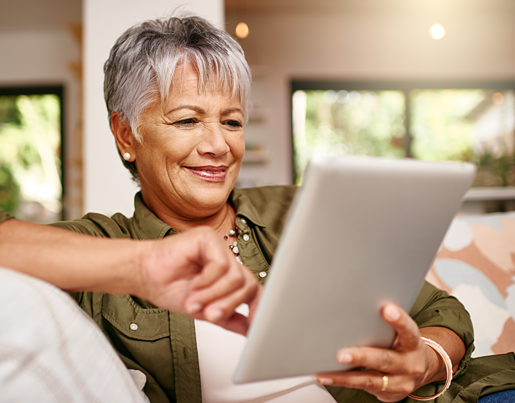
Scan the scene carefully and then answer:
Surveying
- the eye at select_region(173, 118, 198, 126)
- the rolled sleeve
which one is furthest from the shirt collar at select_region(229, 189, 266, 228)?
the rolled sleeve

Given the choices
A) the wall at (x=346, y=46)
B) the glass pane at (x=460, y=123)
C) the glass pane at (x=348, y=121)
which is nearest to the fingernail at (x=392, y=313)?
the wall at (x=346, y=46)

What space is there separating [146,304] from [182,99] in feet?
1.59

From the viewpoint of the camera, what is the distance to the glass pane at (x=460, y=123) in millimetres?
5242

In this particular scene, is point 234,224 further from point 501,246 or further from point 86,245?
point 501,246

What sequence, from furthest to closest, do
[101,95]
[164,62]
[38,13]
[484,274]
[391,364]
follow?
[38,13]
[101,95]
[484,274]
[164,62]
[391,364]

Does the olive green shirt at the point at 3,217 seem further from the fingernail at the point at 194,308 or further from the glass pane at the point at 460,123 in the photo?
the glass pane at the point at 460,123

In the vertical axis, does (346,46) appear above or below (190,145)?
above

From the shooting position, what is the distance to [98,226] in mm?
1006

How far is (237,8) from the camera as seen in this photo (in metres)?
4.84

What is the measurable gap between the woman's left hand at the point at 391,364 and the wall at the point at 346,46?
4387mm

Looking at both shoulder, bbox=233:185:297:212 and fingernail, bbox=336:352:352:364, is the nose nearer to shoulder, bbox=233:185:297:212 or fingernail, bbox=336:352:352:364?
shoulder, bbox=233:185:297:212

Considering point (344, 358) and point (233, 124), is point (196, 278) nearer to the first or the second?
point (344, 358)

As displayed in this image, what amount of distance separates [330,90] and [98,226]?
15.2ft

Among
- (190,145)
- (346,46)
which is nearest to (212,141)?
(190,145)
